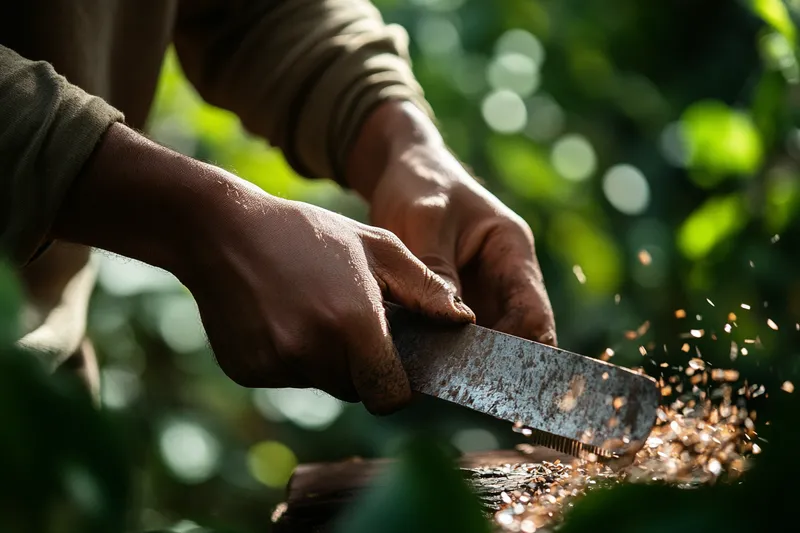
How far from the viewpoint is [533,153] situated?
2.37m

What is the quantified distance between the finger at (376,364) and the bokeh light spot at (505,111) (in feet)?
5.29

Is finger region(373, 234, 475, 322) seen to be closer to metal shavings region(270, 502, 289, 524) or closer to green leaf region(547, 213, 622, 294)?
metal shavings region(270, 502, 289, 524)

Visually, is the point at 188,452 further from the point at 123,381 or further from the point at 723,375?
the point at 723,375

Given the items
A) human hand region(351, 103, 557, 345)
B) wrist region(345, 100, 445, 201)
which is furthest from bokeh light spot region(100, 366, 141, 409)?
human hand region(351, 103, 557, 345)

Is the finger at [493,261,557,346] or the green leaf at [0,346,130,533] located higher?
the green leaf at [0,346,130,533]

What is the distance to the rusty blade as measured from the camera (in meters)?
0.84

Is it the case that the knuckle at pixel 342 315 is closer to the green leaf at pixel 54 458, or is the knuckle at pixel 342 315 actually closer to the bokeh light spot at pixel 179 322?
the green leaf at pixel 54 458

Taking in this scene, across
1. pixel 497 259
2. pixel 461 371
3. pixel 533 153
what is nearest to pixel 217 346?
pixel 461 371

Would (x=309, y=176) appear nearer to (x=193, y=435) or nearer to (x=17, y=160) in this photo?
(x=17, y=160)

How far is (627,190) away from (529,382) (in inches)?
61.3

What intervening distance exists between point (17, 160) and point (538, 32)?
6.29 ft

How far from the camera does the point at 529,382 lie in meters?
0.88

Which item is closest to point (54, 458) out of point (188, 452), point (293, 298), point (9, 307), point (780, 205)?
point (9, 307)

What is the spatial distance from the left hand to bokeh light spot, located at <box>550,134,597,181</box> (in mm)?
1208
